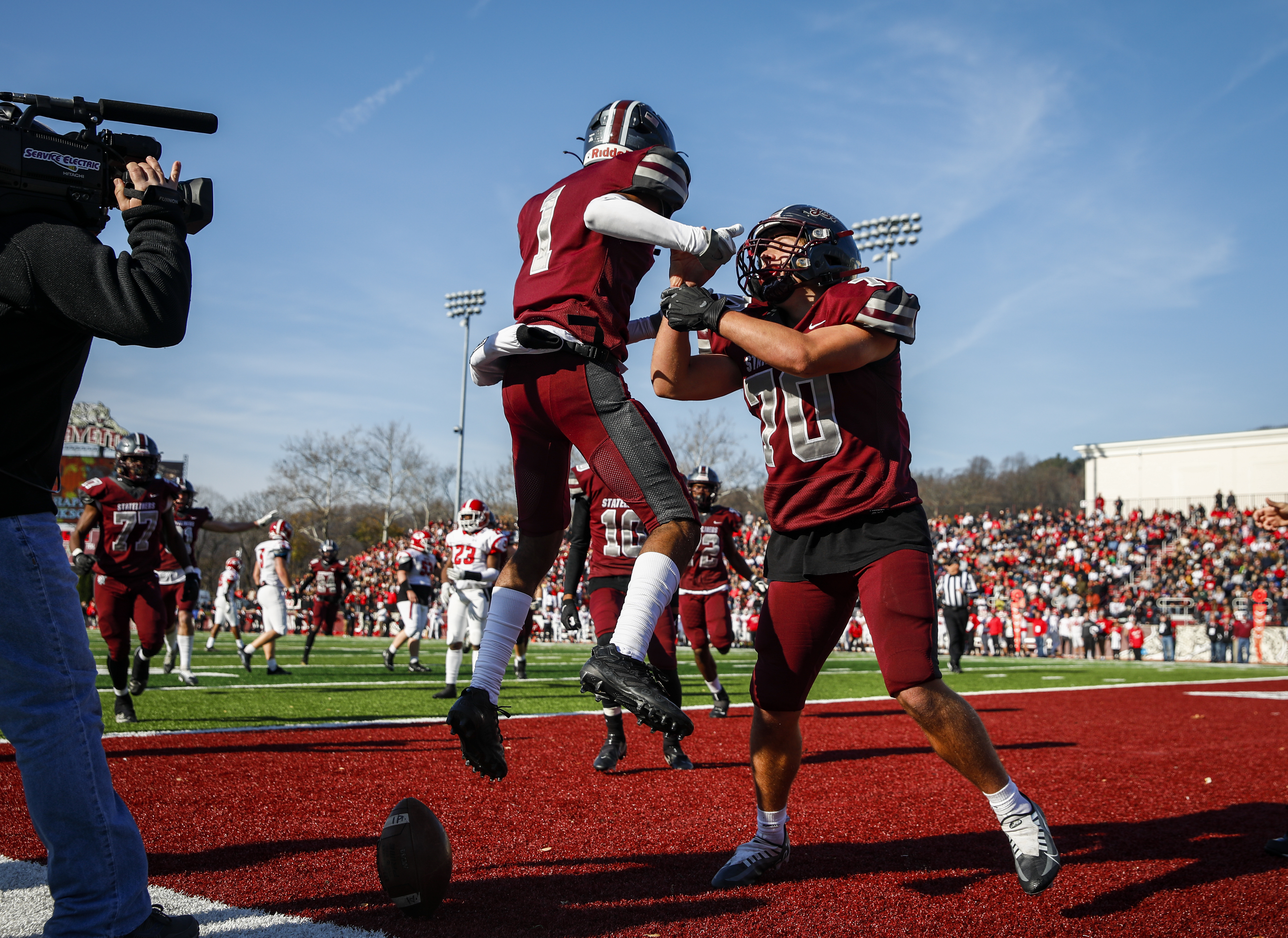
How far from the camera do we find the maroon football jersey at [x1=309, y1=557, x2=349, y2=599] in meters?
18.2

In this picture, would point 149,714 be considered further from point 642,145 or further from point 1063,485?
point 1063,485

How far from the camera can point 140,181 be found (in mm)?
2621

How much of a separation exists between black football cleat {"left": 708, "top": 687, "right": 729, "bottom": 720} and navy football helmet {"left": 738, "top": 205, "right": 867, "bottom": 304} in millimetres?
6254

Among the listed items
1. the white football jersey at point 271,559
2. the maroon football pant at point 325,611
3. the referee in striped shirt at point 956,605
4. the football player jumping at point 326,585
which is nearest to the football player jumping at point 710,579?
the white football jersey at point 271,559

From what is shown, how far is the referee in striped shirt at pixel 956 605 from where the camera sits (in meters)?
18.6

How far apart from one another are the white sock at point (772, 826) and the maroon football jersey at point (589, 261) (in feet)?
5.74

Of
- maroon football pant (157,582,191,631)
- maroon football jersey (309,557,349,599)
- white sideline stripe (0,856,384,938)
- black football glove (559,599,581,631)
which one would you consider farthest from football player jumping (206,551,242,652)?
white sideline stripe (0,856,384,938)

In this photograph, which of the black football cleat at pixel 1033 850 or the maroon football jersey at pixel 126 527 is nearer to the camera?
the black football cleat at pixel 1033 850

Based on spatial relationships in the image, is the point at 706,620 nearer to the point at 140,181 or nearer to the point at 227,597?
the point at 140,181

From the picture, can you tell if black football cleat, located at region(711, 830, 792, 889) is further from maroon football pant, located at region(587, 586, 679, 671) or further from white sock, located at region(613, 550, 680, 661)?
maroon football pant, located at region(587, 586, 679, 671)

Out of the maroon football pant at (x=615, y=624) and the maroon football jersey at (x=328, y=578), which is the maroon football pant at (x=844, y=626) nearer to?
the maroon football pant at (x=615, y=624)

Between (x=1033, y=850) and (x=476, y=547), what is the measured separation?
10796 millimetres

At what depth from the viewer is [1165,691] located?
44.7 ft

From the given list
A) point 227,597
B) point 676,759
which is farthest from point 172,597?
point 227,597
